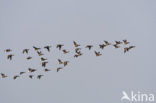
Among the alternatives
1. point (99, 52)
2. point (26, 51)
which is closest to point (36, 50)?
point (26, 51)

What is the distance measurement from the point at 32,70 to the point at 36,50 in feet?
11.4

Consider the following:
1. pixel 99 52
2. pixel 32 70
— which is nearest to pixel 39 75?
pixel 32 70

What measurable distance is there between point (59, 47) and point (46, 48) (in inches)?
85.0

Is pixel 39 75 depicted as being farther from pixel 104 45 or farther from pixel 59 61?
pixel 104 45

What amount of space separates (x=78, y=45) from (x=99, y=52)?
145 inches

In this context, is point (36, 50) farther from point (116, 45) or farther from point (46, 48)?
point (116, 45)

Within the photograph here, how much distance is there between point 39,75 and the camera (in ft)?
362

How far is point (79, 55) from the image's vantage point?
356 ft

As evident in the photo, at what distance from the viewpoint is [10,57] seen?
111875mm

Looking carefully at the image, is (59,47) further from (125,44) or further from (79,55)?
(125,44)

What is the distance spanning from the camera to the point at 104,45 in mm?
109000

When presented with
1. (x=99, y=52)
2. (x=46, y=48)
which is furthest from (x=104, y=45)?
(x=46, y=48)

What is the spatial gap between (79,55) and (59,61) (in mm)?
4049

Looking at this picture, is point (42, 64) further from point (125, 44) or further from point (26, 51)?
point (125, 44)
